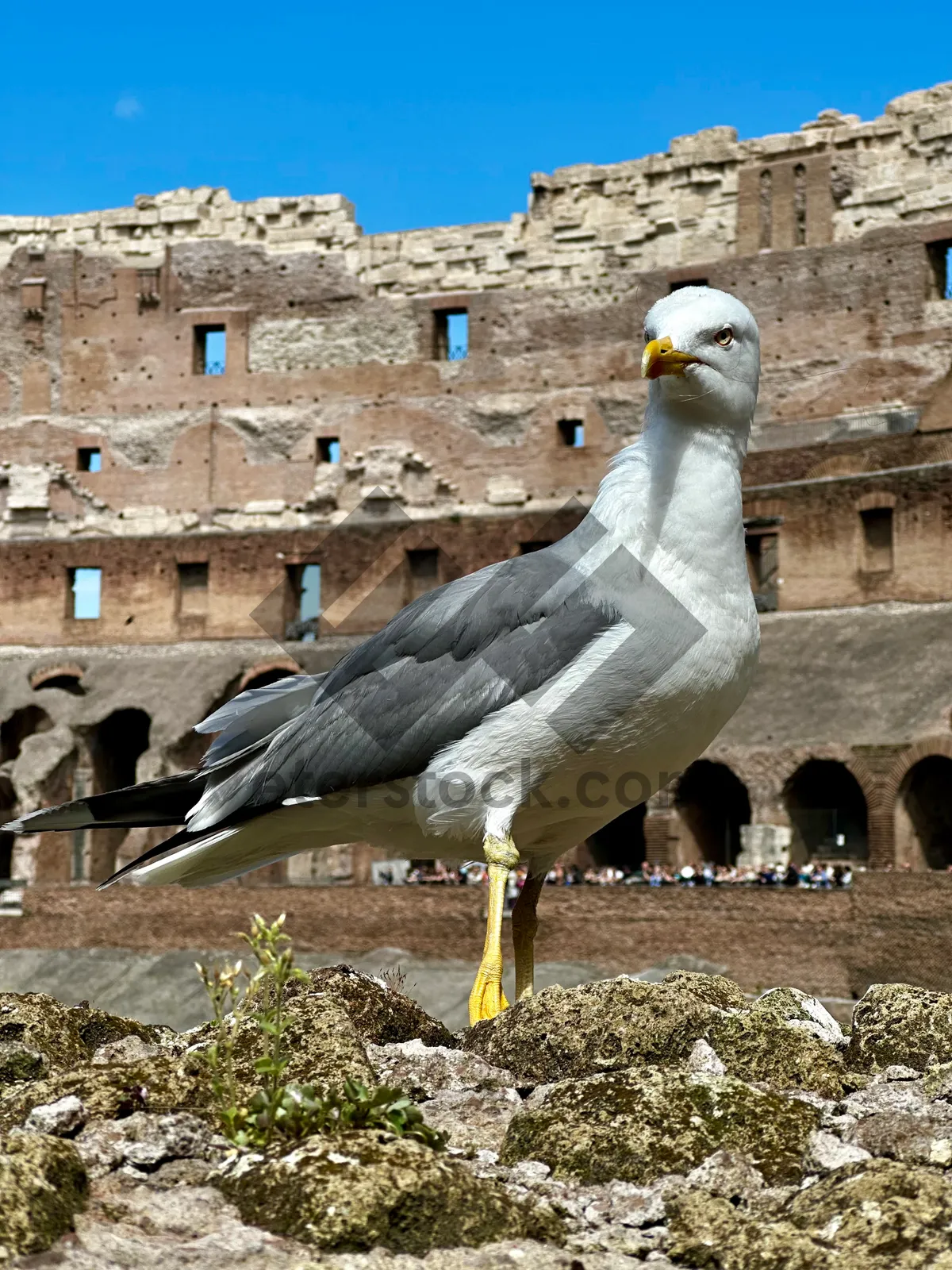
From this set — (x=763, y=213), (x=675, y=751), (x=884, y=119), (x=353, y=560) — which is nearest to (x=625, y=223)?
(x=763, y=213)

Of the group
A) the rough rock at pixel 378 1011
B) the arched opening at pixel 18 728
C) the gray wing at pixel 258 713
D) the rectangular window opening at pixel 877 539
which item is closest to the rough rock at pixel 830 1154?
the rough rock at pixel 378 1011

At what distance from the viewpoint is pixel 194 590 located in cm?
3756

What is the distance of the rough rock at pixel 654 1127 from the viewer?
4.38 m

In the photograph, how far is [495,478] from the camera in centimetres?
4184

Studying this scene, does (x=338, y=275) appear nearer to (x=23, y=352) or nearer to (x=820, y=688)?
(x=23, y=352)

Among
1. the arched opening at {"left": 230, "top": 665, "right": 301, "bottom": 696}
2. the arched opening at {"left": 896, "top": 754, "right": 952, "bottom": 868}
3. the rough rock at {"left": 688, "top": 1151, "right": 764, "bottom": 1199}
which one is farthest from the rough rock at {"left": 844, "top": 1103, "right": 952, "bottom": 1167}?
the arched opening at {"left": 230, "top": 665, "right": 301, "bottom": 696}

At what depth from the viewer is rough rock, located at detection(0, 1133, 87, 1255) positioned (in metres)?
3.46

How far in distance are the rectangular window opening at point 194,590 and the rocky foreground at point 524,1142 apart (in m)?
31.6

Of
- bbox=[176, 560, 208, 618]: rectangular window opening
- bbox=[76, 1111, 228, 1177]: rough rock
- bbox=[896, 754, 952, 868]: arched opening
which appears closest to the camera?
bbox=[76, 1111, 228, 1177]: rough rock

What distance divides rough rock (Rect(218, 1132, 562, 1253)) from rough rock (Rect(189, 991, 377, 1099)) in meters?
0.65

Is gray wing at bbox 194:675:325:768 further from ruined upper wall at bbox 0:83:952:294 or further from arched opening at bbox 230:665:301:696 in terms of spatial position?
ruined upper wall at bbox 0:83:952:294

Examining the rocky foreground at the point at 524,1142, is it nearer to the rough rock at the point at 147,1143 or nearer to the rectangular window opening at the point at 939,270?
the rough rock at the point at 147,1143

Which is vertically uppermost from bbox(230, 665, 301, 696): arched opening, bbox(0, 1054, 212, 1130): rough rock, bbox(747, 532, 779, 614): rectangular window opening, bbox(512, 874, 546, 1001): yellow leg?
bbox(747, 532, 779, 614): rectangular window opening

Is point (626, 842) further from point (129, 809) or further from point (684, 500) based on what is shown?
point (684, 500)
